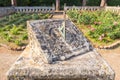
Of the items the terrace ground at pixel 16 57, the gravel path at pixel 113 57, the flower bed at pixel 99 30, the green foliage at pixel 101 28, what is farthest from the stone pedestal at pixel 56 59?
the green foliage at pixel 101 28

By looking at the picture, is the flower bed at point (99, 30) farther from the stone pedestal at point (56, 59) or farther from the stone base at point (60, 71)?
the stone base at point (60, 71)

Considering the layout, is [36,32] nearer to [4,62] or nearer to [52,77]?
[52,77]

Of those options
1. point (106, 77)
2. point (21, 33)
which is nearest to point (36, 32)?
point (106, 77)

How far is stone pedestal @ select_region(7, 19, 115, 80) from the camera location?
2.38 metres

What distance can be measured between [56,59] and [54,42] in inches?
11.2

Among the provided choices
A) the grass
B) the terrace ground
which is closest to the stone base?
the terrace ground

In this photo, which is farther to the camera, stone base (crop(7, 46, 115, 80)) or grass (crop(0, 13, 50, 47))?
grass (crop(0, 13, 50, 47))

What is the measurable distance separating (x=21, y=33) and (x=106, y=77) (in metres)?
9.67

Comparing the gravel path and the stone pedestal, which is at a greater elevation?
the stone pedestal

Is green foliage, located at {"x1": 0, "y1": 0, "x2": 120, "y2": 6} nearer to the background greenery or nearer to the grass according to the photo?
the background greenery

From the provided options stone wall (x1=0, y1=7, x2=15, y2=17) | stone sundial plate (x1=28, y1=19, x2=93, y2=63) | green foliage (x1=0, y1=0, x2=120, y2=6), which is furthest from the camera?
green foliage (x1=0, y1=0, x2=120, y2=6)

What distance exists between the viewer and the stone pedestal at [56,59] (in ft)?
7.82

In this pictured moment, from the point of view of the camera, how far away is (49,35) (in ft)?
9.22

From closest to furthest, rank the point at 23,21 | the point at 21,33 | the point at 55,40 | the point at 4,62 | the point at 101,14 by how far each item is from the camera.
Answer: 1. the point at 55,40
2. the point at 4,62
3. the point at 21,33
4. the point at 23,21
5. the point at 101,14
